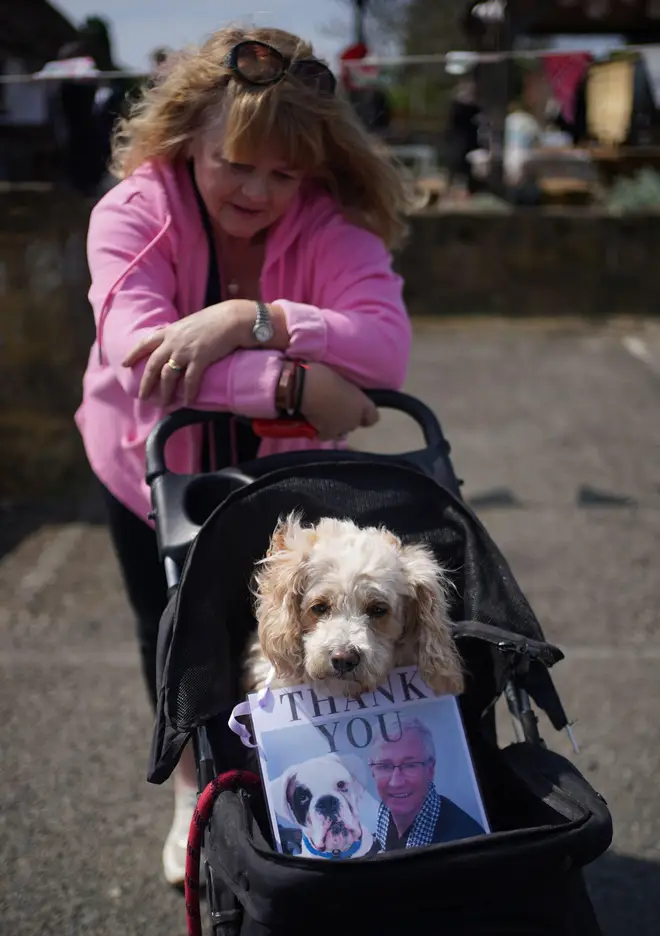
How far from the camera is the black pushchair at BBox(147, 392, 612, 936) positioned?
57.4 inches

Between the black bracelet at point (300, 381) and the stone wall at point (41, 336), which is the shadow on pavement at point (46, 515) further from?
the black bracelet at point (300, 381)

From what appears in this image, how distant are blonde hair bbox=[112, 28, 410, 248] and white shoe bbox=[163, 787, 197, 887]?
162 centimetres

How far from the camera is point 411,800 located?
1.68m

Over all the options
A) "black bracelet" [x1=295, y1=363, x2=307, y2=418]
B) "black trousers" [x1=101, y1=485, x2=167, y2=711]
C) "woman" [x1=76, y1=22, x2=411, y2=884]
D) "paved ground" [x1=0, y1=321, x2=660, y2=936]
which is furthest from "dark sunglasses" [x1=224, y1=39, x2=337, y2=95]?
"paved ground" [x1=0, y1=321, x2=660, y2=936]

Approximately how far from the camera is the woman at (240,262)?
2.04 meters

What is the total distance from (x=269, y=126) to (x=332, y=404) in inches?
23.8

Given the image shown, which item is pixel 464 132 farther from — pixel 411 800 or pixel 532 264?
pixel 411 800

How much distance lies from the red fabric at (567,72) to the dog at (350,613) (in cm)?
681

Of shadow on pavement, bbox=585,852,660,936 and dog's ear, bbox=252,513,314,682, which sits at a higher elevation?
dog's ear, bbox=252,513,314,682

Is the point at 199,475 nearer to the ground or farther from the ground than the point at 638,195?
farther from the ground

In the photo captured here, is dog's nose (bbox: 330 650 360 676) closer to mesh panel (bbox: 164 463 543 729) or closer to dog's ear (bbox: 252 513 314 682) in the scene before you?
dog's ear (bbox: 252 513 314 682)

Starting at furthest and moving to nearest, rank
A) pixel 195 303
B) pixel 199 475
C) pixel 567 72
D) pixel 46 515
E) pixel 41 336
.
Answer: pixel 567 72
pixel 41 336
pixel 46 515
pixel 195 303
pixel 199 475

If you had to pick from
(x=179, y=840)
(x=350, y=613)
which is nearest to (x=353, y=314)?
(x=350, y=613)

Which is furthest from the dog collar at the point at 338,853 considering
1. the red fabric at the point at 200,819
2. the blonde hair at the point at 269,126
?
the blonde hair at the point at 269,126
